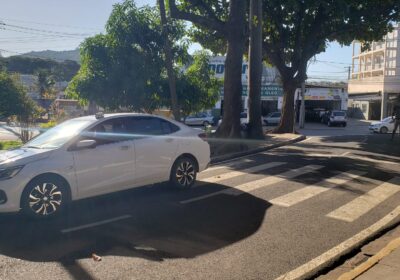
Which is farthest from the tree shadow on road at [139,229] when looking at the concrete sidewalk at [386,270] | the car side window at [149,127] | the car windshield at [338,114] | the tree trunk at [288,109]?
the car windshield at [338,114]

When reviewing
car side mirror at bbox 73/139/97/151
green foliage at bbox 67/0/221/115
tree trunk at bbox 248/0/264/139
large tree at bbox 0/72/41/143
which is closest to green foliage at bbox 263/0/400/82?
tree trunk at bbox 248/0/264/139

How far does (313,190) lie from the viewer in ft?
29.8

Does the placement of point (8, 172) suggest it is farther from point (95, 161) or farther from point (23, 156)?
point (95, 161)

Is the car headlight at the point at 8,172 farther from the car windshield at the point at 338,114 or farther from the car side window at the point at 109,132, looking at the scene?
the car windshield at the point at 338,114

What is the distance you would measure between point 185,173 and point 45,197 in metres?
3.07

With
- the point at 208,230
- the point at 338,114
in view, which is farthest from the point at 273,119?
the point at 208,230

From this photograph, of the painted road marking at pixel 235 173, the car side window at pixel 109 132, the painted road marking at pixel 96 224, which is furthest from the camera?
the painted road marking at pixel 235 173

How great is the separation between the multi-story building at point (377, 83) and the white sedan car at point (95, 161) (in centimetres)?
4868

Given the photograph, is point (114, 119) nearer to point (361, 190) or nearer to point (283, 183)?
point (283, 183)

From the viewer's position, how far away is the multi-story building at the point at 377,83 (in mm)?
60656

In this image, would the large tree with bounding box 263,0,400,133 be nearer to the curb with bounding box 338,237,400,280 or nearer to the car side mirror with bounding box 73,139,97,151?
the car side mirror with bounding box 73,139,97,151

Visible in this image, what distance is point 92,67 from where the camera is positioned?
1741cm

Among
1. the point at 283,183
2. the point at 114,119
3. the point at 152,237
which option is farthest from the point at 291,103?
the point at 152,237

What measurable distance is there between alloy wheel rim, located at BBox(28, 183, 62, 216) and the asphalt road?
0.67 ft
